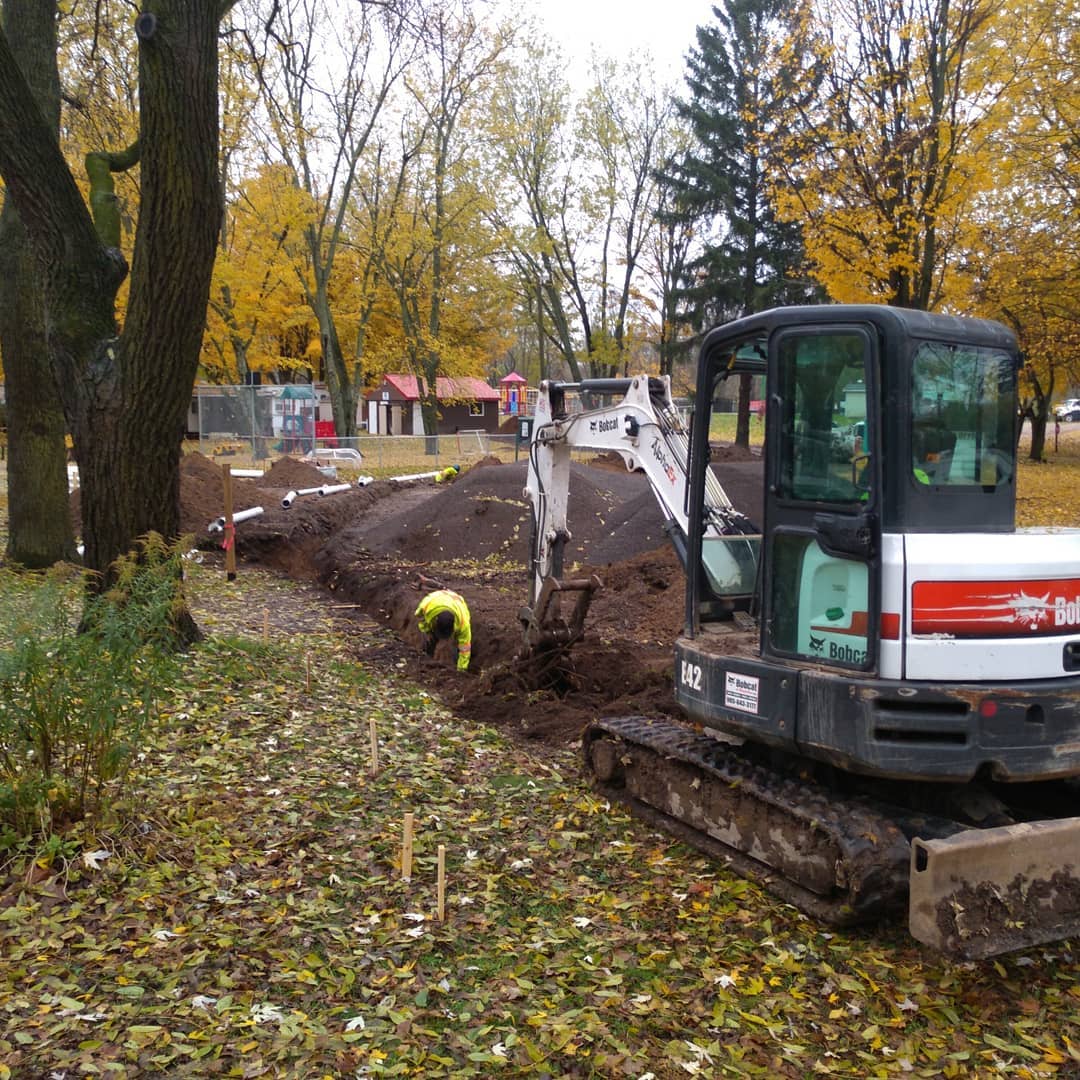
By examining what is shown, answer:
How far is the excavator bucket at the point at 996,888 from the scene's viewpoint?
4.15 meters

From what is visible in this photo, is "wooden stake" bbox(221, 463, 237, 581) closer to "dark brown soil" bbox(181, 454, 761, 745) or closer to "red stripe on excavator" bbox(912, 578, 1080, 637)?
"dark brown soil" bbox(181, 454, 761, 745)

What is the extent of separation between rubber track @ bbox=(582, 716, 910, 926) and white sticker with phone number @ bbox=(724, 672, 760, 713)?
1.31 ft

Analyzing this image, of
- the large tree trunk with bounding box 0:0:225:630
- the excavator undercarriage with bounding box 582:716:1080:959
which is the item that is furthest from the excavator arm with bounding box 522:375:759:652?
the large tree trunk with bounding box 0:0:225:630

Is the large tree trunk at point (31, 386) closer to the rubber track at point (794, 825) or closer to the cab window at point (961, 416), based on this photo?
the rubber track at point (794, 825)

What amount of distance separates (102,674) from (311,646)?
17.7 ft

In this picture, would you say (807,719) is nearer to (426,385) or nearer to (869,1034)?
(869,1034)

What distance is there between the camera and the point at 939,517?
466cm

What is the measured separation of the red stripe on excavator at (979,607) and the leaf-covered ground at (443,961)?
1.49 m

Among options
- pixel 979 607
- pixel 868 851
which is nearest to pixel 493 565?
pixel 868 851

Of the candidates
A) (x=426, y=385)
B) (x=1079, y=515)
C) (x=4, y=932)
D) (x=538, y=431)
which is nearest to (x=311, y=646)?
(x=538, y=431)

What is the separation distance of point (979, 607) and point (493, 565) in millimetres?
11679

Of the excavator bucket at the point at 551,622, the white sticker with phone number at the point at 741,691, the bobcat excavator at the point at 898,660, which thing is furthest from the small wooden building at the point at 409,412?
the bobcat excavator at the point at 898,660

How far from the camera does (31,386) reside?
12.2 metres

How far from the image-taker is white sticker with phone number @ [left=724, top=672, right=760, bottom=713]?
5.12 meters
